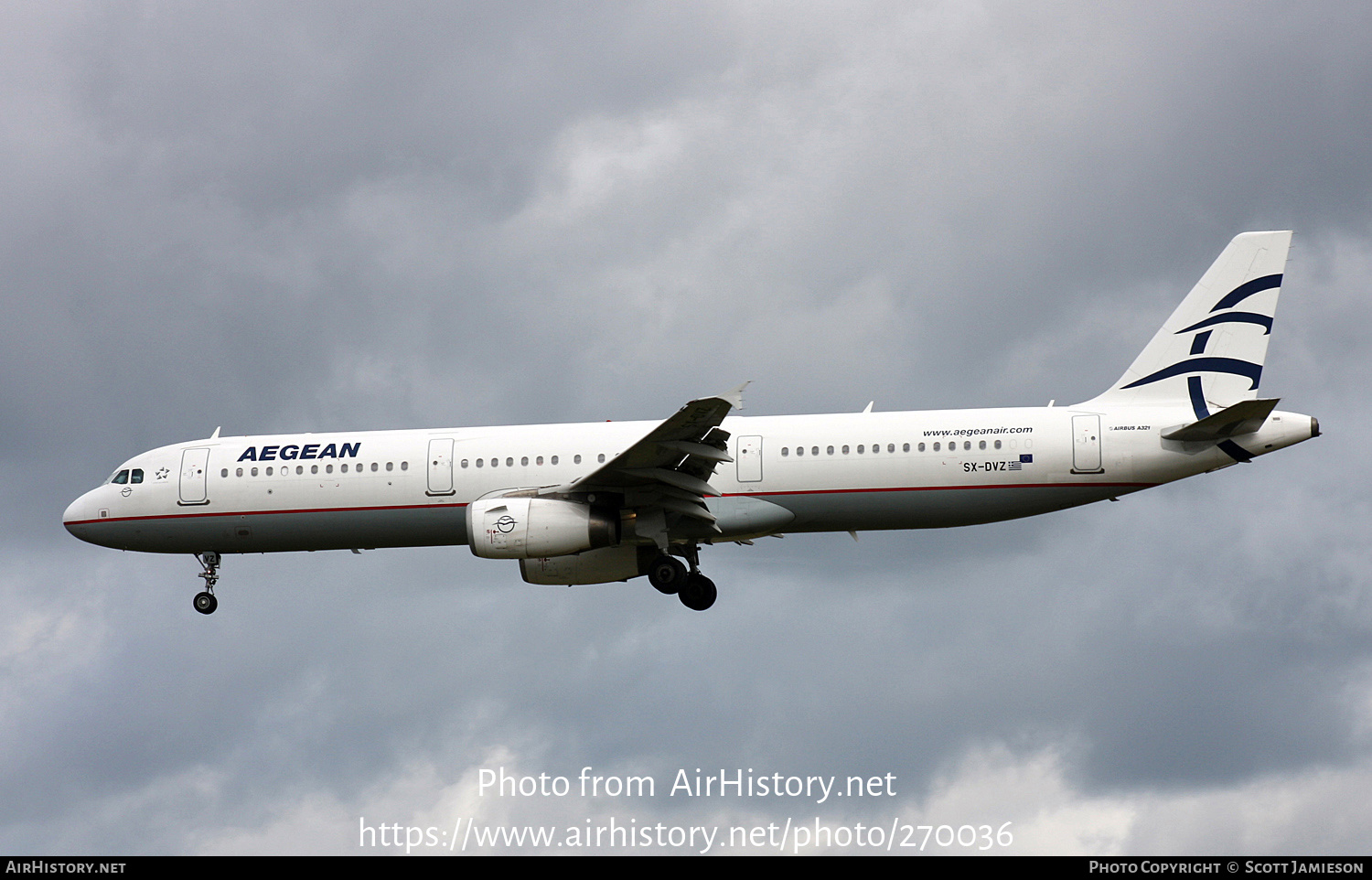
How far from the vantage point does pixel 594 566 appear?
31.9m

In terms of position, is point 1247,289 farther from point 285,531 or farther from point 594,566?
point 285,531

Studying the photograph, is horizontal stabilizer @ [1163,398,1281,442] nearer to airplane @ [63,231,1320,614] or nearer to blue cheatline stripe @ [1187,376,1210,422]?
airplane @ [63,231,1320,614]

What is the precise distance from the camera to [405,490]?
31.0m

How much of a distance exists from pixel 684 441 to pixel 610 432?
377 cm

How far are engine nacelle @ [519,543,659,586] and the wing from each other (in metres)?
2.37

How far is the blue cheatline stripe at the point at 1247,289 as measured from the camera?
30812mm

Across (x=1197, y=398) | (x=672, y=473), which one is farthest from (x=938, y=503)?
(x=1197, y=398)

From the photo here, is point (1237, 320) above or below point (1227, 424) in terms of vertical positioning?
above

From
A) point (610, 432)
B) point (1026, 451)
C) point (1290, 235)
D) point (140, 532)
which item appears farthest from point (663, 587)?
point (1290, 235)

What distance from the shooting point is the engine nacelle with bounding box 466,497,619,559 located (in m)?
28.1

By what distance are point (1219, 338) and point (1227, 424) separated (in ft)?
10.0

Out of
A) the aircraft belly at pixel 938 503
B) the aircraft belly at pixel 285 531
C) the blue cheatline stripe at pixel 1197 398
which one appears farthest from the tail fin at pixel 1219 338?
the aircraft belly at pixel 285 531

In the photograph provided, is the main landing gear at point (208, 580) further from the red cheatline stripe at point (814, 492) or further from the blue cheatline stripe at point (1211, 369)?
the blue cheatline stripe at point (1211, 369)
